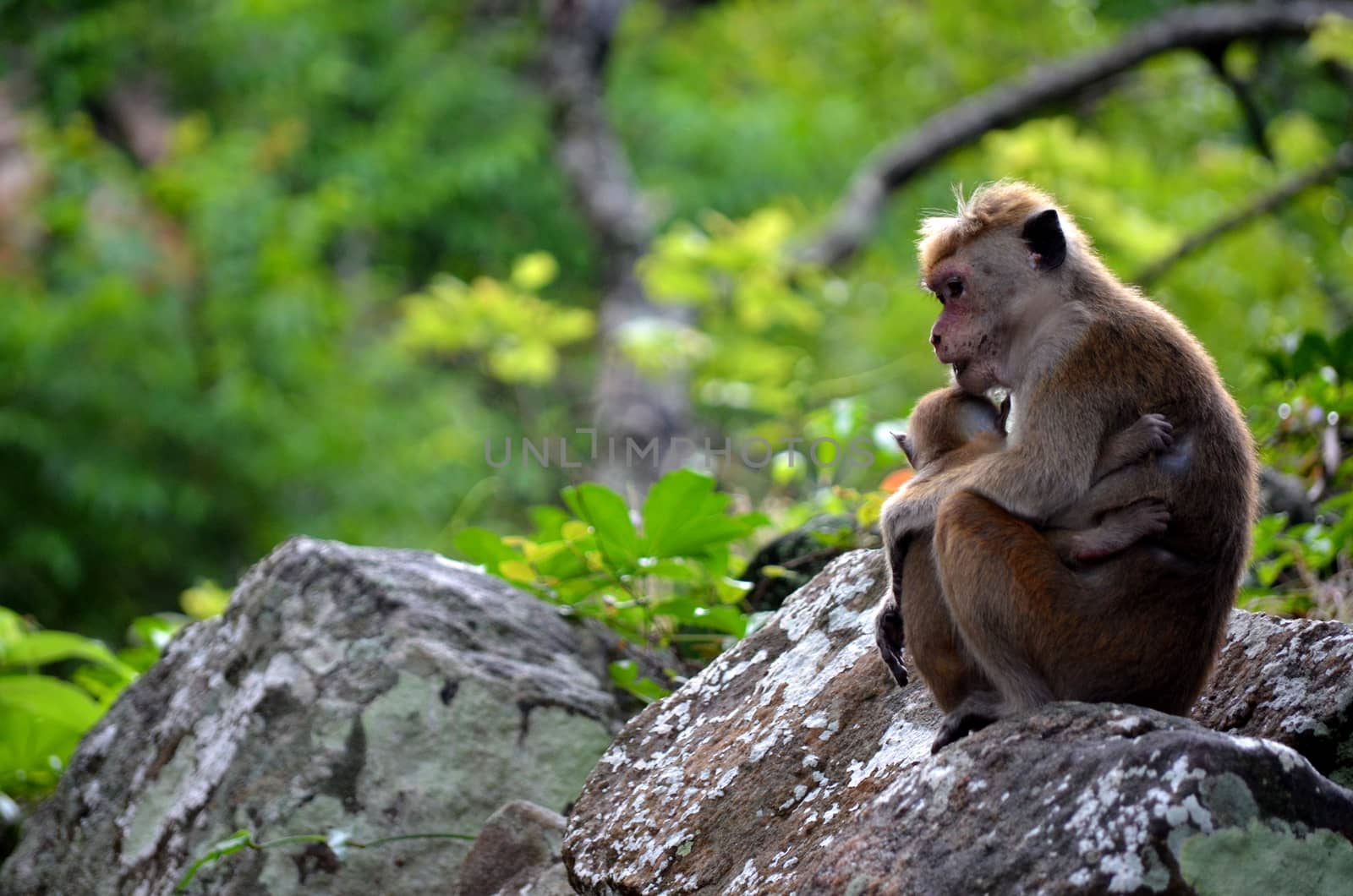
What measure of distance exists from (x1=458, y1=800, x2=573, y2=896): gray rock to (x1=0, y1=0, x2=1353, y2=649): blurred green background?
2502 millimetres

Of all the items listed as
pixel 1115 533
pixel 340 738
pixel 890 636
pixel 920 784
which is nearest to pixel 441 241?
pixel 340 738

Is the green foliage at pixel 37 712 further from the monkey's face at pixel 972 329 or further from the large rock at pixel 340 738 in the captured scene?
the monkey's face at pixel 972 329

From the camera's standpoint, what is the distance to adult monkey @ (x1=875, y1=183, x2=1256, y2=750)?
271 cm

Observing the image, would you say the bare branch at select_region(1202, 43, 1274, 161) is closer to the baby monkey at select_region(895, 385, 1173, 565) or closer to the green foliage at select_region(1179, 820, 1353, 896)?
the baby monkey at select_region(895, 385, 1173, 565)

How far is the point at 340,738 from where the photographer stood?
420 cm

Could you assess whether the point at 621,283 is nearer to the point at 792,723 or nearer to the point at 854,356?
the point at 854,356

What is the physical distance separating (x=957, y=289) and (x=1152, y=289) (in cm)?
775

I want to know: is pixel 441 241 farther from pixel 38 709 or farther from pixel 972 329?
pixel 972 329

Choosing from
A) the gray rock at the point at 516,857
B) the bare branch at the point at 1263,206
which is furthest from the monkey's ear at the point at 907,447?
the bare branch at the point at 1263,206

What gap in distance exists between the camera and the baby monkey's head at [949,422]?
321 centimetres

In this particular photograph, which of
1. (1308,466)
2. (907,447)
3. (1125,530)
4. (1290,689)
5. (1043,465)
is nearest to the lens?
(1125,530)

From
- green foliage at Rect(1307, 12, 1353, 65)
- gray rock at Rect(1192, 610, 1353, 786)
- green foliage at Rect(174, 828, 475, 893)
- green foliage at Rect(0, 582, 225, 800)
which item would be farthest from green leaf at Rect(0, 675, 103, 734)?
green foliage at Rect(1307, 12, 1353, 65)

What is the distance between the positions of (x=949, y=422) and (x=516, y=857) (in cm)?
168

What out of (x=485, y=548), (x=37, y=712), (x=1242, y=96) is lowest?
(x=485, y=548)
